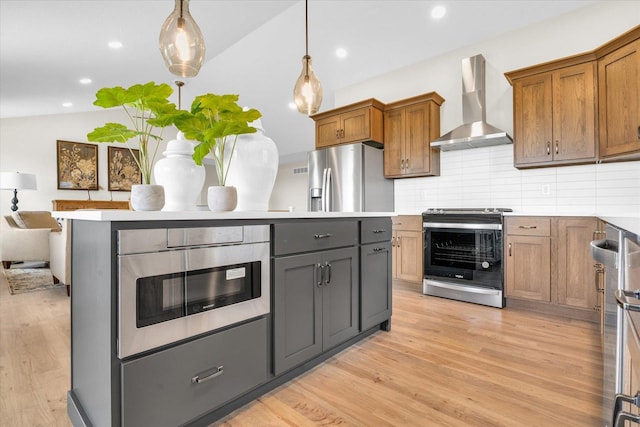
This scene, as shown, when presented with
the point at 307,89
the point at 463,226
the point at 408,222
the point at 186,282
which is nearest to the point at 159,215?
the point at 186,282

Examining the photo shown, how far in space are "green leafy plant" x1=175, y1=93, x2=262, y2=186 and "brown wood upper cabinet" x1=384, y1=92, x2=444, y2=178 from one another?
2929 mm

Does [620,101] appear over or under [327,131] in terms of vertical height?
under

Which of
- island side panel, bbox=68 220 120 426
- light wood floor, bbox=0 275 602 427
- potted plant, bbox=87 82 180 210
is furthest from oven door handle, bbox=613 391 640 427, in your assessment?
potted plant, bbox=87 82 180 210

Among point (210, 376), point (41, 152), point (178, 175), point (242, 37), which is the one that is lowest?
point (210, 376)

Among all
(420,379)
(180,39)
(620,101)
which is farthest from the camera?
(620,101)

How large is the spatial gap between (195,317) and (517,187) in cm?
343

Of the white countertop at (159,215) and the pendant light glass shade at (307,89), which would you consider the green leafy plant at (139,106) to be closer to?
the white countertop at (159,215)

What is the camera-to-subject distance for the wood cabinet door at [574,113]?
280 centimetres

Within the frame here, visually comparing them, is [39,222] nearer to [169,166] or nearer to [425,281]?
[169,166]

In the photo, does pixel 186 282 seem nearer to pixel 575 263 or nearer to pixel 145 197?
pixel 145 197

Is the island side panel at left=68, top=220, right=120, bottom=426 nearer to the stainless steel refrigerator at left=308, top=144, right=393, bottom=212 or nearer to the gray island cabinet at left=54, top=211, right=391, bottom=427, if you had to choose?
the gray island cabinet at left=54, top=211, right=391, bottom=427

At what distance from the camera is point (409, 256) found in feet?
12.6

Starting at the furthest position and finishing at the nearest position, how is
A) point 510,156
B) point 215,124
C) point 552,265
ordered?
point 510,156, point 552,265, point 215,124

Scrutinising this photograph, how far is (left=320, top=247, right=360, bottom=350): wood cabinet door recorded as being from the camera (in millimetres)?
1870
